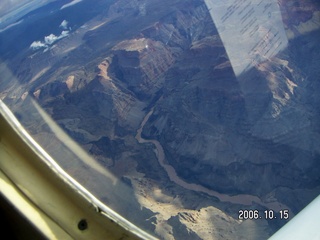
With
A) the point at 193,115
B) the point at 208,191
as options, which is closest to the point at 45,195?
the point at 208,191

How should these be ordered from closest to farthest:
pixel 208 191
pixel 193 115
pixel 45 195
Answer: pixel 45 195 < pixel 208 191 < pixel 193 115

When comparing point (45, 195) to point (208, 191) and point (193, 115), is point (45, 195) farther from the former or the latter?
point (193, 115)

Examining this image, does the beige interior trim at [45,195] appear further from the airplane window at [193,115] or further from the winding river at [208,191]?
the winding river at [208,191]

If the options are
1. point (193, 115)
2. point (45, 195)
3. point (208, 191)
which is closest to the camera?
point (45, 195)

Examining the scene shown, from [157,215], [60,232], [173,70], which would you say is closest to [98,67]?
[173,70]

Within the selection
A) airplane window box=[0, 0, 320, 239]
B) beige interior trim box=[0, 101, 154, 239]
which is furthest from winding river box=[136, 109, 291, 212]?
beige interior trim box=[0, 101, 154, 239]

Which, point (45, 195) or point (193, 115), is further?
point (193, 115)

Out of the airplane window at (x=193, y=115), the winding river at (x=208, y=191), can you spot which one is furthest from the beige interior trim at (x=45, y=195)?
the winding river at (x=208, y=191)

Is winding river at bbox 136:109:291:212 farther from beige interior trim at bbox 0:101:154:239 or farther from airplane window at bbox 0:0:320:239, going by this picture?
beige interior trim at bbox 0:101:154:239
